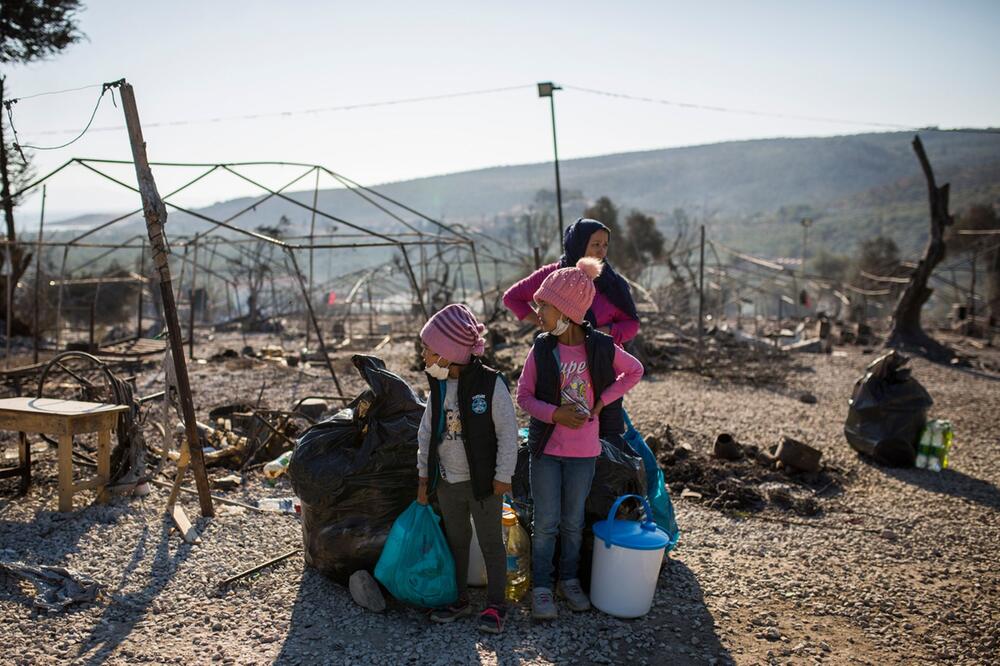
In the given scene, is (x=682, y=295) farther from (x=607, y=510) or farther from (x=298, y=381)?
(x=607, y=510)

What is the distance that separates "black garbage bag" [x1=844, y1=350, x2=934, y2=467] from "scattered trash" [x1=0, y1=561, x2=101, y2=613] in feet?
20.0

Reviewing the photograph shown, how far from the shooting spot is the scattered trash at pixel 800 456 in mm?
6035

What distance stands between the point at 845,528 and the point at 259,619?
3743 mm

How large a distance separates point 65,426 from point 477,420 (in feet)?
9.28

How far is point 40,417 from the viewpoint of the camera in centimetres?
454

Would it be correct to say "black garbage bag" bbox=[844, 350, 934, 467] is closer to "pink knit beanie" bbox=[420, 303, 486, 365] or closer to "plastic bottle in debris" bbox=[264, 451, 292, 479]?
"pink knit beanie" bbox=[420, 303, 486, 365]

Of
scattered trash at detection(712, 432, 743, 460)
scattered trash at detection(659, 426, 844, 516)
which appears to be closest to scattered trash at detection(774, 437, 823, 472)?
scattered trash at detection(659, 426, 844, 516)

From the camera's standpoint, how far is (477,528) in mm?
3312

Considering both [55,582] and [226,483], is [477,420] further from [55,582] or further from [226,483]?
[226,483]

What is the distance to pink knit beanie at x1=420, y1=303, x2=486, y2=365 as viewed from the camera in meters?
3.18

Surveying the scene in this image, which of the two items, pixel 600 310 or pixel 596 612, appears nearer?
pixel 596 612

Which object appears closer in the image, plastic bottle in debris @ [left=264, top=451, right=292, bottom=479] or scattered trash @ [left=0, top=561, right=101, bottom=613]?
scattered trash @ [left=0, top=561, right=101, bottom=613]

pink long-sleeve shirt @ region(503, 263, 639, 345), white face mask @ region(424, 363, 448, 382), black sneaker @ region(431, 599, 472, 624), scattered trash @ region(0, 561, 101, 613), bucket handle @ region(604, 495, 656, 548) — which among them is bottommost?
black sneaker @ region(431, 599, 472, 624)

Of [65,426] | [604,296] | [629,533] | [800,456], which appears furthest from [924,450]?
[65,426]
